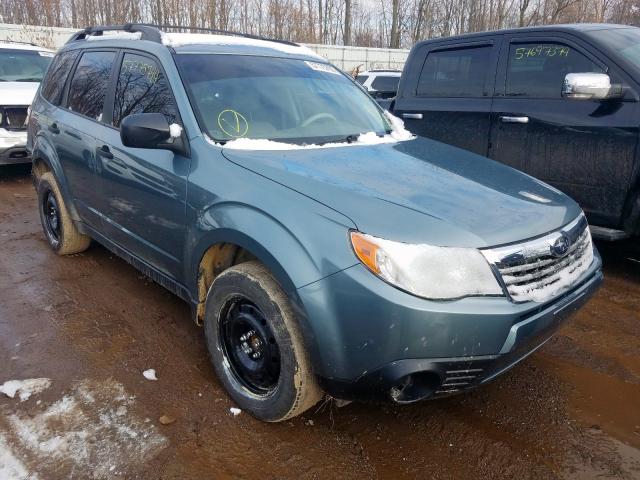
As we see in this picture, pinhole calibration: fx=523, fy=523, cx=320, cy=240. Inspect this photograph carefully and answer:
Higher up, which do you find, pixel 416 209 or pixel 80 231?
pixel 416 209

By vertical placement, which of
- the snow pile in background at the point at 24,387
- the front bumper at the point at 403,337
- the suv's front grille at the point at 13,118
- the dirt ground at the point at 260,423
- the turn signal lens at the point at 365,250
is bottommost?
the dirt ground at the point at 260,423

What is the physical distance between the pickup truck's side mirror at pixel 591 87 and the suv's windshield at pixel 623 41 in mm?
302

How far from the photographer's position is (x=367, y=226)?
2037mm

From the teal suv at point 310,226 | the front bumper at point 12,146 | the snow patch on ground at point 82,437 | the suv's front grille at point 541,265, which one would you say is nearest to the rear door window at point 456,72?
the teal suv at point 310,226

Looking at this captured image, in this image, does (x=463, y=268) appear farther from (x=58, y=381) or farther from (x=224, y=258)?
(x=58, y=381)

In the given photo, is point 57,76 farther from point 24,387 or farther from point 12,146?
point 12,146

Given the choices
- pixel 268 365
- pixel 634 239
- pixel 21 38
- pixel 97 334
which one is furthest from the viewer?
pixel 21 38

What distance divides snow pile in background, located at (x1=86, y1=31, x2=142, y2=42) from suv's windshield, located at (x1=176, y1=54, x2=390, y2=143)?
26.7 inches

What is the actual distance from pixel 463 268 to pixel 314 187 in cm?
71

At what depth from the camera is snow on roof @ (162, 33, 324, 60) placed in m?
3.24

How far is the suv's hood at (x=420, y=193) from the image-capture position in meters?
2.06

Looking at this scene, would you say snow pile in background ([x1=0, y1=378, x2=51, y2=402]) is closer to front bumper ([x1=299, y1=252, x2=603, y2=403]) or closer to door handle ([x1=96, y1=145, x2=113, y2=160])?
door handle ([x1=96, y1=145, x2=113, y2=160])

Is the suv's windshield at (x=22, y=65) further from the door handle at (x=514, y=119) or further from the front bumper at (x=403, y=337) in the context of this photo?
the front bumper at (x=403, y=337)

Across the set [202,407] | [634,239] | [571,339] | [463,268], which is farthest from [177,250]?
[634,239]
